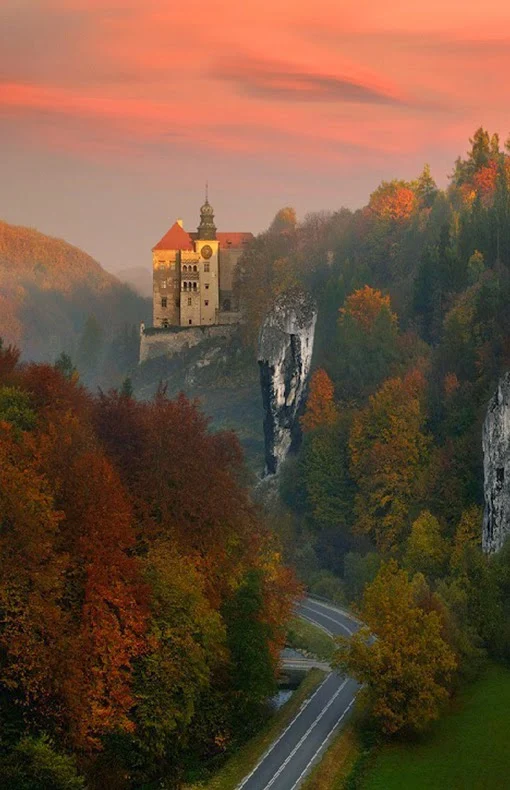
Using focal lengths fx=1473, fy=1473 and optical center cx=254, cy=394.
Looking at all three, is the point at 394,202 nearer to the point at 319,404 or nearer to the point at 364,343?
the point at 364,343

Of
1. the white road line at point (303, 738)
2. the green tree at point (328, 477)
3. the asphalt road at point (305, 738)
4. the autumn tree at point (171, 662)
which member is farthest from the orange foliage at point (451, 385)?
the autumn tree at point (171, 662)

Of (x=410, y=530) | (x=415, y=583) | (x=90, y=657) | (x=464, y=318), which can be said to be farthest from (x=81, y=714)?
(x=464, y=318)

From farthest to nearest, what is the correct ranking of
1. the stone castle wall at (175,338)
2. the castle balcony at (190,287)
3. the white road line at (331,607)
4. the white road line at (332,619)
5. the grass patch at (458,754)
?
the castle balcony at (190,287) → the stone castle wall at (175,338) → the white road line at (331,607) → the white road line at (332,619) → the grass patch at (458,754)

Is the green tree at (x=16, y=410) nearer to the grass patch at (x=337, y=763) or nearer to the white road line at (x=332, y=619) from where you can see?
the grass patch at (x=337, y=763)

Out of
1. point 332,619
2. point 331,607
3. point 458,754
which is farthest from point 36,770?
point 331,607

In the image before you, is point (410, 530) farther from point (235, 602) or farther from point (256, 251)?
point (256, 251)
